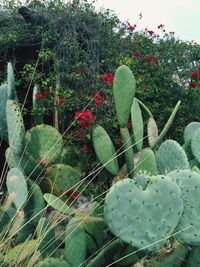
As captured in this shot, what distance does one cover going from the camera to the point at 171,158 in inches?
143

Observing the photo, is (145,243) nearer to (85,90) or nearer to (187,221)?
(187,221)

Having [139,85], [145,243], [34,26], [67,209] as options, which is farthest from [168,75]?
[145,243]

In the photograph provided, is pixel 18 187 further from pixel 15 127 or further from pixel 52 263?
pixel 52 263

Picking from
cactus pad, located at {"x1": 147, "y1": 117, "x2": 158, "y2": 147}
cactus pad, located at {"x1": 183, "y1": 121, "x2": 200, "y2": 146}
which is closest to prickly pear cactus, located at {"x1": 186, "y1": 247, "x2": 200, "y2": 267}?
cactus pad, located at {"x1": 183, "y1": 121, "x2": 200, "y2": 146}

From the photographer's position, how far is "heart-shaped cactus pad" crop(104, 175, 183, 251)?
289 cm

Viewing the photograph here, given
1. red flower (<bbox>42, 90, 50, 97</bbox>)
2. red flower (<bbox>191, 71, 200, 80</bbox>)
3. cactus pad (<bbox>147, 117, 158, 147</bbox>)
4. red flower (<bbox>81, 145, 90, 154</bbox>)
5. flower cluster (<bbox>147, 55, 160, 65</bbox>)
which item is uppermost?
flower cluster (<bbox>147, 55, 160, 65</bbox>)

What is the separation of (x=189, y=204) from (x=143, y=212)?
27cm

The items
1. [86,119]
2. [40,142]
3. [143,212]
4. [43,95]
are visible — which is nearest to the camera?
[143,212]

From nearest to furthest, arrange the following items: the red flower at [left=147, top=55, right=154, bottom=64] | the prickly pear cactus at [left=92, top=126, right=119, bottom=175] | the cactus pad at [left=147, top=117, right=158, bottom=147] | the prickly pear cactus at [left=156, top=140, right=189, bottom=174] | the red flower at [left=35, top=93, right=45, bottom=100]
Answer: the prickly pear cactus at [left=156, top=140, right=189, bottom=174], the prickly pear cactus at [left=92, top=126, right=119, bottom=175], the cactus pad at [left=147, top=117, right=158, bottom=147], the red flower at [left=35, top=93, right=45, bottom=100], the red flower at [left=147, top=55, right=154, bottom=64]

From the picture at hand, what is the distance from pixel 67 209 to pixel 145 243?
27.9 inches

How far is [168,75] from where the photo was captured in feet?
21.8

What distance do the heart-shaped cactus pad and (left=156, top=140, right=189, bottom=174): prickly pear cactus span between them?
0.58m

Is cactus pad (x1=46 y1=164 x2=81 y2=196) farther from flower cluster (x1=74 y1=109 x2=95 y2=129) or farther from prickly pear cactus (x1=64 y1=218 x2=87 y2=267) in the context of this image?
prickly pear cactus (x1=64 y1=218 x2=87 y2=267)

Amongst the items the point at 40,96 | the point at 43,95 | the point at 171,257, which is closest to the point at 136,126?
the point at 171,257
